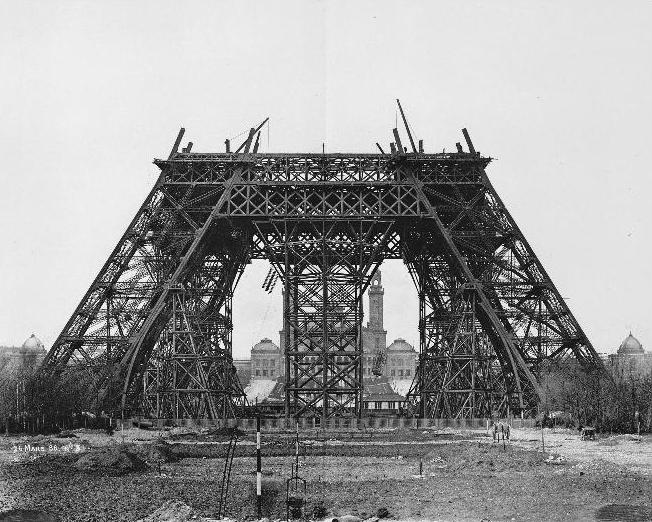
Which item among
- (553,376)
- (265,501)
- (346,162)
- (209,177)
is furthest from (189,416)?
(265,501)

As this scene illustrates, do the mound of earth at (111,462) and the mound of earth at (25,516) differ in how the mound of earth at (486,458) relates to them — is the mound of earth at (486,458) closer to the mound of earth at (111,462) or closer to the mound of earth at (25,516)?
the mound of earth at (111,462)

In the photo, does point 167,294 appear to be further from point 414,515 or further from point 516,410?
point 414,515

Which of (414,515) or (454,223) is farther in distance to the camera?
(454,223)

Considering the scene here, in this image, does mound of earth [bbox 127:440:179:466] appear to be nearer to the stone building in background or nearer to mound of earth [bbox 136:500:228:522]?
mound of earth [bbox 136:500:228:522]

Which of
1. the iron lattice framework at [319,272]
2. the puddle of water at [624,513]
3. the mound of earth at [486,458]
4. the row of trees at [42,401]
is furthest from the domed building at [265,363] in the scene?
the puddle of water at [624,513]

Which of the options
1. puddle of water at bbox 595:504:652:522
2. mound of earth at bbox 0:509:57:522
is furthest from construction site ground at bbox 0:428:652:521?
mound of earth at bbox 0:509:57:522

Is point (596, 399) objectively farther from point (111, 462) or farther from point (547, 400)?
point (111, 462)
